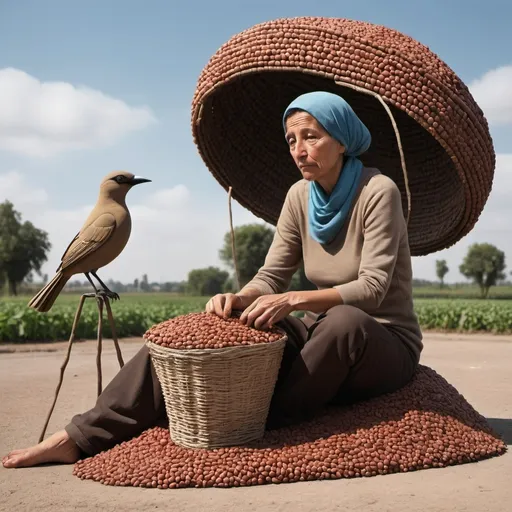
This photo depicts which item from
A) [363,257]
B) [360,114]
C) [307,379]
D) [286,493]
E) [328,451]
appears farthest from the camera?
[360,114]

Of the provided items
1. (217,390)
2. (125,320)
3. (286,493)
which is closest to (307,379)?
(217,390)

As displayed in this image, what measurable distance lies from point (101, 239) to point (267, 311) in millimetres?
1024

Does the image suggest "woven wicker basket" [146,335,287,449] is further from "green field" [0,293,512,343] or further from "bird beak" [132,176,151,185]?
"green field" [0,293,512,343]

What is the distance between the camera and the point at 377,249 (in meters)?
3.01

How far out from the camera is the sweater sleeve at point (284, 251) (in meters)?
3.50

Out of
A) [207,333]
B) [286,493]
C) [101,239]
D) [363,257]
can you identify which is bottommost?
[286,493]

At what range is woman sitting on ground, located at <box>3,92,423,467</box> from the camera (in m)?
2.92

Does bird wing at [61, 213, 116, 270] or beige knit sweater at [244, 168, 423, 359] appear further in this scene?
bird wing at [61, 213, 116, 270]

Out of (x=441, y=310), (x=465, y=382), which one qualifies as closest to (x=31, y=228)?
(x=441, y=310)

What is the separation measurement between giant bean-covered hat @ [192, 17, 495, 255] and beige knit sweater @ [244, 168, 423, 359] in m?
0.36

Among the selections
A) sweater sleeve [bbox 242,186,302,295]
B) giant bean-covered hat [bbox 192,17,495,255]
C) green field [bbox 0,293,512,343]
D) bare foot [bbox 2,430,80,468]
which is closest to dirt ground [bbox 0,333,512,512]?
bare foot [bbox 2,430,80,468]

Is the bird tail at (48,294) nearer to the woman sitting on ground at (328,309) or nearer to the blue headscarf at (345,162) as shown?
the woman sitting on ground at (328,309)

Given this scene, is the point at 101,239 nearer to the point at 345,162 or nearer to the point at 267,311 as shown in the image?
the point at 267,311

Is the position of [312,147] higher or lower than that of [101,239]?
higher
